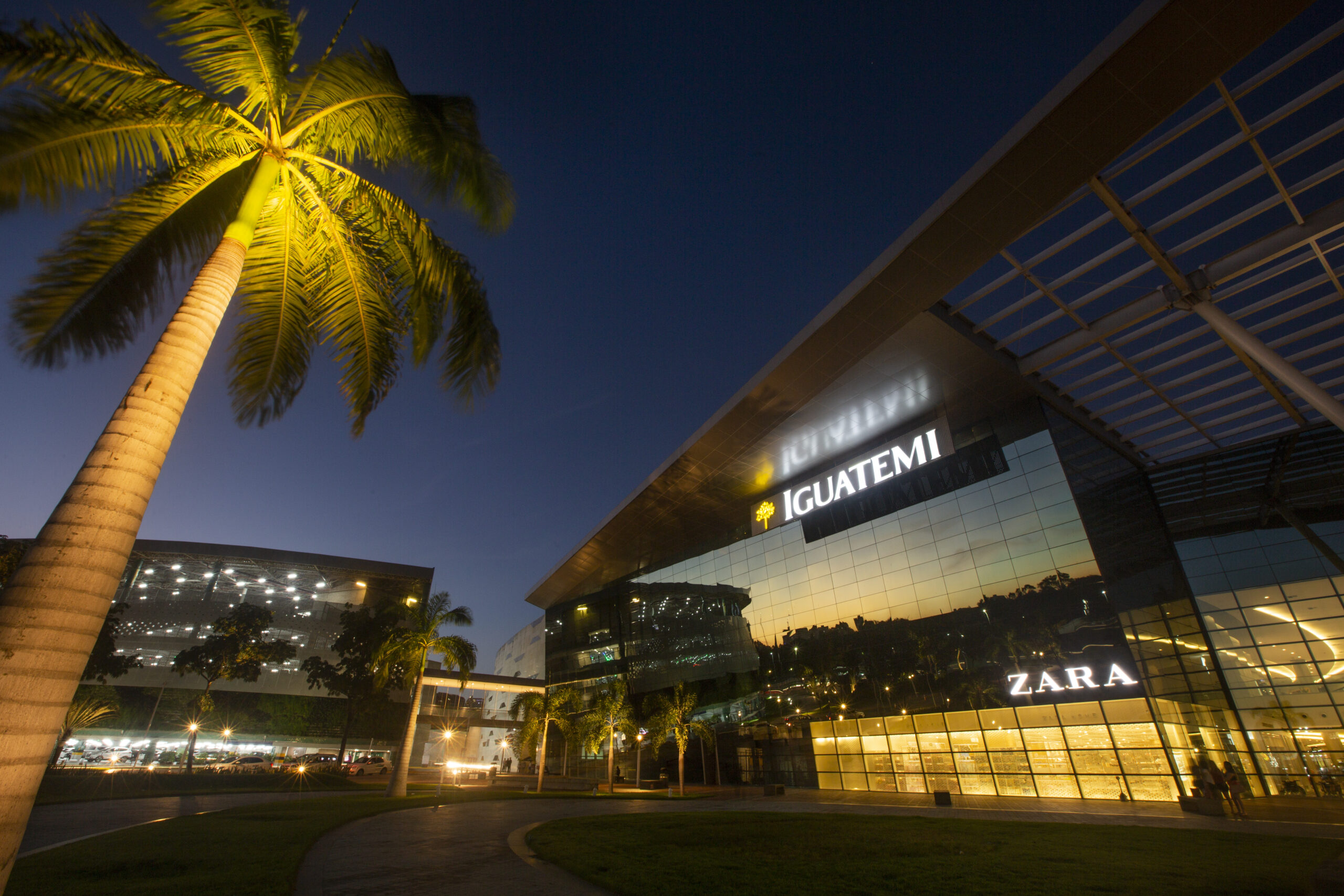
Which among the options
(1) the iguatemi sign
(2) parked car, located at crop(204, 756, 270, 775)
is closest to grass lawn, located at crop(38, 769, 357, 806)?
(2) parked car, located at crop(204, 756, 270, 775)

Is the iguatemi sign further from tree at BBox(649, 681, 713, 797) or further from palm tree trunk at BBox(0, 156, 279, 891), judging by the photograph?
palm tree trunk at BBox(0, 156, 279, 891)

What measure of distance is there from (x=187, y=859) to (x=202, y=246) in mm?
9866

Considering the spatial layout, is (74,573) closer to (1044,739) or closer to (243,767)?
(1044,739)

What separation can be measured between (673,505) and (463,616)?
46.6 feet

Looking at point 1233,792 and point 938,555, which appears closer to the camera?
point 1233,792

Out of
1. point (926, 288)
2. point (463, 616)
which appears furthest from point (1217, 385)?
point (463, 616)

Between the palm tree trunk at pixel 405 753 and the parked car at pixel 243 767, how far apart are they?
2105cm

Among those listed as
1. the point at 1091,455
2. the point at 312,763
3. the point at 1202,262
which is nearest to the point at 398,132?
the point at 1202,262

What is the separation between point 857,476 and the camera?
1196 inches

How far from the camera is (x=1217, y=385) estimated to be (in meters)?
23.3

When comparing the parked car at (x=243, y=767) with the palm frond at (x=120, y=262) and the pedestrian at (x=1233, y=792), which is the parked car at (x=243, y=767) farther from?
the pedestrian at (x=1233, y=792)

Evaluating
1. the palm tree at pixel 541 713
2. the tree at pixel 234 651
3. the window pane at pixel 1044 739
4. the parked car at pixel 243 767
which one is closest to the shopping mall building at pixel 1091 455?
the window pane at pixel 1044 739

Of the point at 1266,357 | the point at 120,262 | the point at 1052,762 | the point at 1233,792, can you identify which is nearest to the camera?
the point at 120,262

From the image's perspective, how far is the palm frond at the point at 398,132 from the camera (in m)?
7.63
